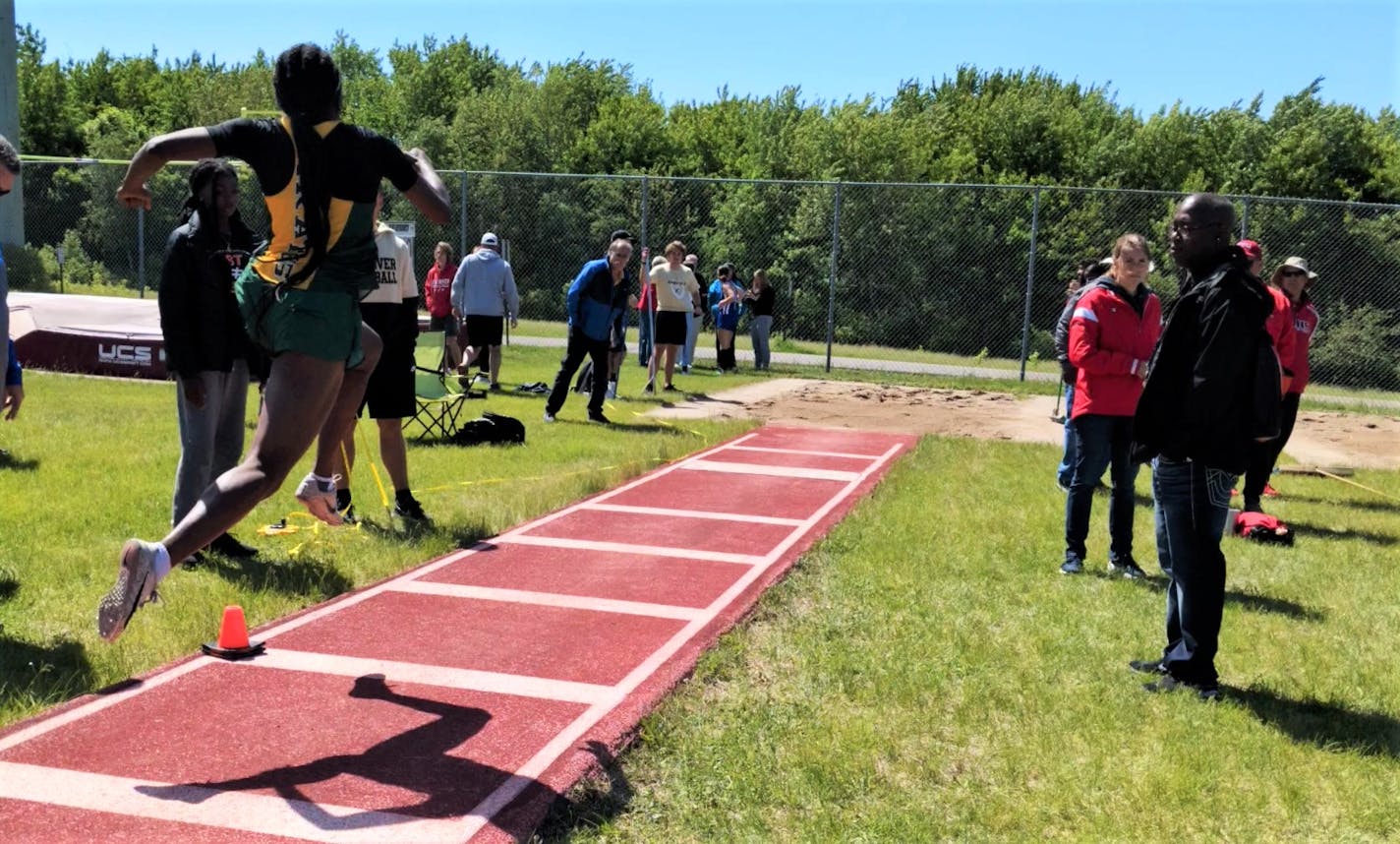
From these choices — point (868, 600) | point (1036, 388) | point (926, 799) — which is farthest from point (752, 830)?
point (1036, 388)

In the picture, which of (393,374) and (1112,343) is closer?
(1112,343)

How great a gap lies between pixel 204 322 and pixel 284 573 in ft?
4.51

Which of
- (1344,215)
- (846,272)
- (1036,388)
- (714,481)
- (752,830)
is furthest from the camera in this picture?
(846,272)

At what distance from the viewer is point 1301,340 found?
1030 cm

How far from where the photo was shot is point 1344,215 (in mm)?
23703

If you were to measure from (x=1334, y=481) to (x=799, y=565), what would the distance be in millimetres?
7497

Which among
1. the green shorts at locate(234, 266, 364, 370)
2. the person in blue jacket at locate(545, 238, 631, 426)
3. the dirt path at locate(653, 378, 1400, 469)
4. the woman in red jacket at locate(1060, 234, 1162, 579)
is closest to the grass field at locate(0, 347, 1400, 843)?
the woman in red jacket at locate(1060, 234, 1162, 579)

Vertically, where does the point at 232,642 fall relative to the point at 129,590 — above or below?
below

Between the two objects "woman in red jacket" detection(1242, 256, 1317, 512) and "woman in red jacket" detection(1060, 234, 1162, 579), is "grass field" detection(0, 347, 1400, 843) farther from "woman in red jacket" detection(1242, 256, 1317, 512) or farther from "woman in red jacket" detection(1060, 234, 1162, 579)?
"woman in red jacket" detection(1242, 256, 1317, 512)

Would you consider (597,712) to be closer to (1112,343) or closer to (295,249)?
(295,249)

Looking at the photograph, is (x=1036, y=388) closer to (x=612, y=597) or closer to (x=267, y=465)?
(x=612, y=597)

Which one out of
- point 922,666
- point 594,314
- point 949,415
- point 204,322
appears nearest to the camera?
point 922,666

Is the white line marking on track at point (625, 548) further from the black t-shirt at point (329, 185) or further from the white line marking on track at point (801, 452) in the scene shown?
the white line marking on track at point (801, 452)

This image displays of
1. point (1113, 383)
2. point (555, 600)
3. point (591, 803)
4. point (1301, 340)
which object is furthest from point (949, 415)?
point (591, 803)
